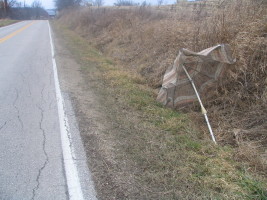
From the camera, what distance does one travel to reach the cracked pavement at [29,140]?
3271 mm

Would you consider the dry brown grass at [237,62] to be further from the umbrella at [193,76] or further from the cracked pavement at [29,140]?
the cracked pavement at [29,140]

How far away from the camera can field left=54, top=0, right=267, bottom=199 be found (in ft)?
11.2

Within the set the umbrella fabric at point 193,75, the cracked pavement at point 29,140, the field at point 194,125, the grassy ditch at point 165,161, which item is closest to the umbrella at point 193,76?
the umbrella fabric at point 193,75

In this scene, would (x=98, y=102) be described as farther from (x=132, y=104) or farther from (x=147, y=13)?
(x=147, y=13)

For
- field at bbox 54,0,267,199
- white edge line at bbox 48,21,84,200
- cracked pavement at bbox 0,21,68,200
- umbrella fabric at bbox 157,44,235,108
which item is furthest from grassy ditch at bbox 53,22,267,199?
cracked pavement at bbox 0,21,68,200

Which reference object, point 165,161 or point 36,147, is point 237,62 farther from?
point 36,147

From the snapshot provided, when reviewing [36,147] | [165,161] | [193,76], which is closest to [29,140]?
[36,147]

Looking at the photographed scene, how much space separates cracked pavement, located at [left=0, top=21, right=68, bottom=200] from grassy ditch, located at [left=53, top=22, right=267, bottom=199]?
26.1 inches

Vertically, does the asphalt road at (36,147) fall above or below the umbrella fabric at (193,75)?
below

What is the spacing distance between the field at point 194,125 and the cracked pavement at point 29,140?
2.08ft

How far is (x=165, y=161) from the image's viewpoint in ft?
12.9

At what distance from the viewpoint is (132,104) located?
6.27 metres

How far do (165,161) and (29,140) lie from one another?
7.28ft

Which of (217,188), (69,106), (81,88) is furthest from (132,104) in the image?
(217,188)
